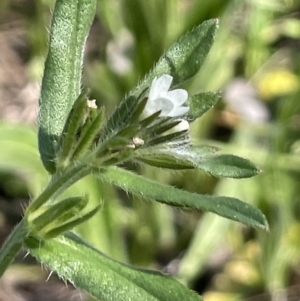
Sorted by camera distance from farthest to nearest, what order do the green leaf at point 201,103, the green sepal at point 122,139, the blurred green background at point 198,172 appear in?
the blurred green background at point 198,172 < the green leaf at point 201,103 < the green sepal at point 122,139

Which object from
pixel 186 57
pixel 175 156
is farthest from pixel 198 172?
pixel 175 156

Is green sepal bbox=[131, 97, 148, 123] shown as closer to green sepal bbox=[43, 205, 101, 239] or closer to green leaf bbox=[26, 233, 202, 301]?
green sepal bbox=[43, 205, 101, 239]

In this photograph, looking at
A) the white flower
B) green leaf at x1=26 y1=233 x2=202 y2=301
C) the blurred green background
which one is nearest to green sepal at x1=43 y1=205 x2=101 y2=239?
green leaf at x1=26 y1=233 x2=202 y2=301

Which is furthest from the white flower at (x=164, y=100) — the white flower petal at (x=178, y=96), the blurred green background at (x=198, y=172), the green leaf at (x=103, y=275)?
the blurred green background at (x=198, y=172)

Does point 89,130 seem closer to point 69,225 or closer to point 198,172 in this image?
point 69,225

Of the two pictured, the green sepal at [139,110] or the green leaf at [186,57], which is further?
the green leaf at [186,57]

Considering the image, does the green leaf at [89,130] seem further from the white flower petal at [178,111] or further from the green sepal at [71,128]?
the white flower petal at [178,111]

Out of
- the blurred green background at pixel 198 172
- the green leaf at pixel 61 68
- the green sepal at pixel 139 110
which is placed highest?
the green leaf at pixel 61 68
